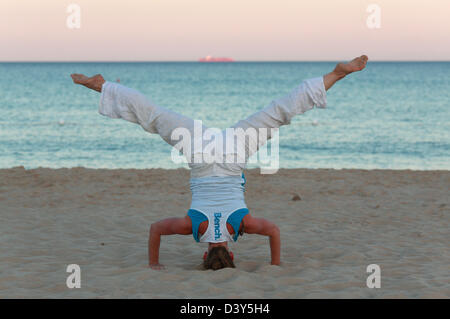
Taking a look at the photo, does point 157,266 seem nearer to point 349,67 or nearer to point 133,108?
point 133,108

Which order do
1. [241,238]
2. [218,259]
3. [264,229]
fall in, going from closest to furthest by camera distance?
[218,259]
[264,229]
[241,238]

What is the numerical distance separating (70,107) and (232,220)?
124ft

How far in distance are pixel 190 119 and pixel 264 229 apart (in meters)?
1.32

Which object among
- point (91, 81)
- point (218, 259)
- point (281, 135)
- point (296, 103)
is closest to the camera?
point (296, 103)

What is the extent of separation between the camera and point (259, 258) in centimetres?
640

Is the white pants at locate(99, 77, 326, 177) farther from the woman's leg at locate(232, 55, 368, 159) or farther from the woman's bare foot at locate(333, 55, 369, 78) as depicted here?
the woman's bare foot at locate(333, 55, 369, 78)

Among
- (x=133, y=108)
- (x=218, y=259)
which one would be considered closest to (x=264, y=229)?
(x=218, y=259)

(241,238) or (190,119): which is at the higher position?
(190,119)

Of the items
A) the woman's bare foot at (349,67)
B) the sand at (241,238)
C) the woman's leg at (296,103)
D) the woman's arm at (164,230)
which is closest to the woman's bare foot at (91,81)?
the woman's leg at (296,103)

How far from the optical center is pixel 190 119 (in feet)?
17.7

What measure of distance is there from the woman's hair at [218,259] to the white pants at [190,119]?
2.60 ft

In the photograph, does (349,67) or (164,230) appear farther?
(164,230)
